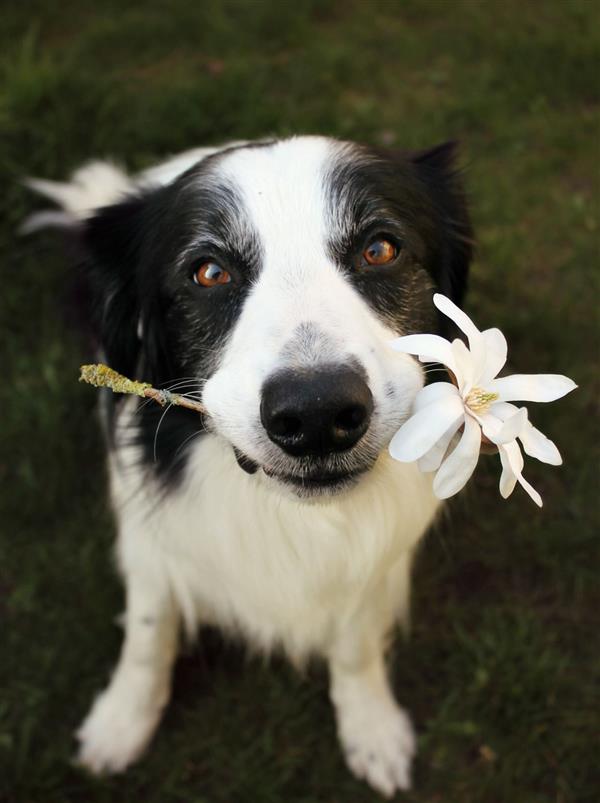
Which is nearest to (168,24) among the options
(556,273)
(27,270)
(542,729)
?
(27,270)

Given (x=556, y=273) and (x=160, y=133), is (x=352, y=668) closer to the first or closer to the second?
(x=556, y=273)

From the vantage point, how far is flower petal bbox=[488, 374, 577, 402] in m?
1.68

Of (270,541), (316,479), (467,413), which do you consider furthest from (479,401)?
(270,541)

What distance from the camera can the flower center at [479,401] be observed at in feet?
5.36

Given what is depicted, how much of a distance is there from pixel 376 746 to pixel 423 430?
179 centimetres

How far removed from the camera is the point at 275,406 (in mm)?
1693

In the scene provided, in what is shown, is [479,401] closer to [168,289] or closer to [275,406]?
[275,406]

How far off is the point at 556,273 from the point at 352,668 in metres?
2.32

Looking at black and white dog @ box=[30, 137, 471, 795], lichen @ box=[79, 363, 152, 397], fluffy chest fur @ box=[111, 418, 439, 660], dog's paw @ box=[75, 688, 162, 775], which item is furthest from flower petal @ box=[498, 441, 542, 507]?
dog's paw @ box=[75, 688, 162, 775]

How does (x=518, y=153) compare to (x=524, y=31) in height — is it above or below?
below

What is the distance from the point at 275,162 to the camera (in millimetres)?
2152

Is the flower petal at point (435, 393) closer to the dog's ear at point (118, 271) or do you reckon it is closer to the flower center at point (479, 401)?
the flower center at point (479, 401)

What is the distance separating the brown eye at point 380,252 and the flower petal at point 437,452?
2.14 feet

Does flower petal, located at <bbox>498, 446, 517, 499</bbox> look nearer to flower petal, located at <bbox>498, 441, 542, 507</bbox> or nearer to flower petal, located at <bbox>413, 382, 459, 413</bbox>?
flower petal, located at <bbox>498, 441, 542, 507</bbox>
